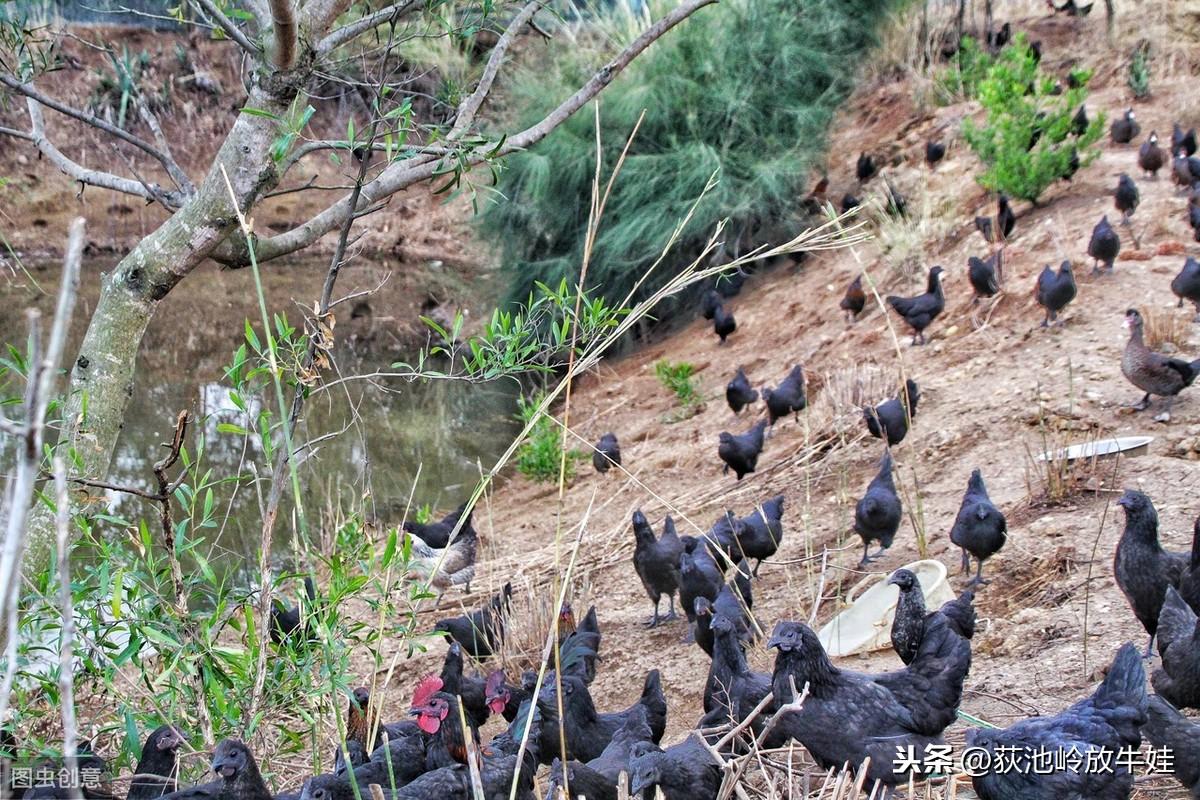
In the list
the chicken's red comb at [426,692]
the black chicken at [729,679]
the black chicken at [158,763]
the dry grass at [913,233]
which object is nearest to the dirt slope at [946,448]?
the dry grass at [913,233]

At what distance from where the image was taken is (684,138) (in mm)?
13961

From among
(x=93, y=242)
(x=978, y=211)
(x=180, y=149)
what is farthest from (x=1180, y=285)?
(x=180, y=149)

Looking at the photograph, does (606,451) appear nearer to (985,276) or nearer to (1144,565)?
(985,276)

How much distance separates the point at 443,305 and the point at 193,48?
1118 cm

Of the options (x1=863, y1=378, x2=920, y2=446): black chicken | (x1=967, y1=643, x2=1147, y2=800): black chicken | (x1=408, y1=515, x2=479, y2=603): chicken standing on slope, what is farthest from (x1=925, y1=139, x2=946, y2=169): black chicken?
(x1=967, y1=643, x2=1147, y2=800): black chicken

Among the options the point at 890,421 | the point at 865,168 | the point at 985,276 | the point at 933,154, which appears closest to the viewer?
the point at 890,421

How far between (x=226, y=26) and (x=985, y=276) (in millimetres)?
7565

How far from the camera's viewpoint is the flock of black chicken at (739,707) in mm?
3551

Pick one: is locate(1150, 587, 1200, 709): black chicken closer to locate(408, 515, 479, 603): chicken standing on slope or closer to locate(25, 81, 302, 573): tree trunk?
locate(25, 81, 302, 573): tree trunk

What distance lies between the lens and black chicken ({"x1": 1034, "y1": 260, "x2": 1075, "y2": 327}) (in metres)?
8.85

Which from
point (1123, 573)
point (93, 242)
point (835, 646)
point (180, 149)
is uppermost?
point (180, 149)

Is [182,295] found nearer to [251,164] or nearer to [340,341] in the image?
[340,341]

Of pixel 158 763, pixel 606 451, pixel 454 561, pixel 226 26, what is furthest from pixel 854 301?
pixel 158 763

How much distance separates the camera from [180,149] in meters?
22.5
